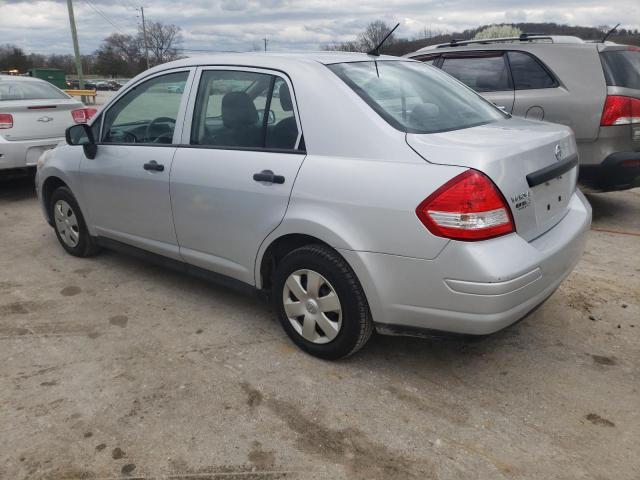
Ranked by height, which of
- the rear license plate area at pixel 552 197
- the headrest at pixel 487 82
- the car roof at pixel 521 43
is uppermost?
the car roof at pixel 521 43

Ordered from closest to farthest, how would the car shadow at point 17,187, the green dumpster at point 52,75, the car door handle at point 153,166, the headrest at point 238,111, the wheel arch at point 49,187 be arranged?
the headrest at point 238,111 < the car door handle at point 153,166 < the wheel arch at point 49,187 < the car shadow at point 17,187 < the green dumpster at point 52,75

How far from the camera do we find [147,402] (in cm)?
283

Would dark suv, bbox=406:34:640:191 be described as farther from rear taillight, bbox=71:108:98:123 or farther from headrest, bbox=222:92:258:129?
rear taillight, bbox=71:108:98:123

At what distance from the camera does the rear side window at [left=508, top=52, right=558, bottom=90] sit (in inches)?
220

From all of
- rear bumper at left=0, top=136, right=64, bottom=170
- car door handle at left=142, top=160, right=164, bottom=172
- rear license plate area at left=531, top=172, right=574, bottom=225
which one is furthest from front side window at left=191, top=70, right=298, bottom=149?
rear bumper at left=0, top=136, right=64, bottom=170

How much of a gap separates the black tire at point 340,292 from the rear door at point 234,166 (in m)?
0.25

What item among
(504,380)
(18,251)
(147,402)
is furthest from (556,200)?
(18,251)

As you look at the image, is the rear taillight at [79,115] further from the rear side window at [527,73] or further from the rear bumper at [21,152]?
the rear side window at [527,73]

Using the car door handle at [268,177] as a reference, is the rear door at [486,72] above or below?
above

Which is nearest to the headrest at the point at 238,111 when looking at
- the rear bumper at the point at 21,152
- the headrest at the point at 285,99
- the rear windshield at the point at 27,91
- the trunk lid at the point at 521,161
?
the headrest at the point at 285,99

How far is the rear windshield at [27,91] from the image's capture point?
24.4ft

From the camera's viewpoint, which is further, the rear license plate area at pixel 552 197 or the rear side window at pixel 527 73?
the rear side window at pixel 527 73

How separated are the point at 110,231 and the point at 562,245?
128 inches

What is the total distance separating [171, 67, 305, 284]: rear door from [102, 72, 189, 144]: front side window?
0.74ft
